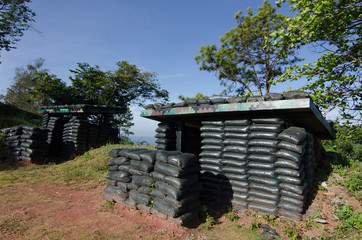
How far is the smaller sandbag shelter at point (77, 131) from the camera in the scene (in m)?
12.9

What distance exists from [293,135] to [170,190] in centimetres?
313

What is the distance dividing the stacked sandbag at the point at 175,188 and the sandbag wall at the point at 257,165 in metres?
0.96

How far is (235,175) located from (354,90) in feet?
21.9

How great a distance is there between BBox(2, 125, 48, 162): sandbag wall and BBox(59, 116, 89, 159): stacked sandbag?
1316 millimetres

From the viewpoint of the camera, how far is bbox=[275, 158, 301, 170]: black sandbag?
4.69 metres

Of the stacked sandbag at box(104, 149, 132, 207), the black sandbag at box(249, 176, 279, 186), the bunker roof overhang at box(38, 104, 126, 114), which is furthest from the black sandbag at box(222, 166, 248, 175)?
the bunker roof overhang at box(38, 104, 126, 114)

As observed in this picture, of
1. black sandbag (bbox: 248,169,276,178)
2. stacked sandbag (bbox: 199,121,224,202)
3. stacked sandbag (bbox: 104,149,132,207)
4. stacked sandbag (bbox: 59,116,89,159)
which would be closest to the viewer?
black sandbag (bbox: 248,169,276,178)

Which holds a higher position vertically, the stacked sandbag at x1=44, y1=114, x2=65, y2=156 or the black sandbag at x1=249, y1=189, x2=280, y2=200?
the stacked sandbag at x1=44, y1=114, x2=65, y2=156

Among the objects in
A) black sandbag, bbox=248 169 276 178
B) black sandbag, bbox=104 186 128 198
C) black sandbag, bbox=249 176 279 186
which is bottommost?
black sandbag, bbox=104 186 128 198

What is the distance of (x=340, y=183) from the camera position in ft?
20.6

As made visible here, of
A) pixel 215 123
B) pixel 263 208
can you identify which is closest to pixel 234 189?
pixel 263 208

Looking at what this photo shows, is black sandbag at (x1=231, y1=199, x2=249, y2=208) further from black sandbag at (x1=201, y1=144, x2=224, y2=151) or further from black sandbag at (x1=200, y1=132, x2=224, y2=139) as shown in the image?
black sandbag at (x1=200, y1=132, x2=224, y2=139)

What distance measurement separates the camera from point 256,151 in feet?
17.0

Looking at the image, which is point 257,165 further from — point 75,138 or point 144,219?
point 75,138
